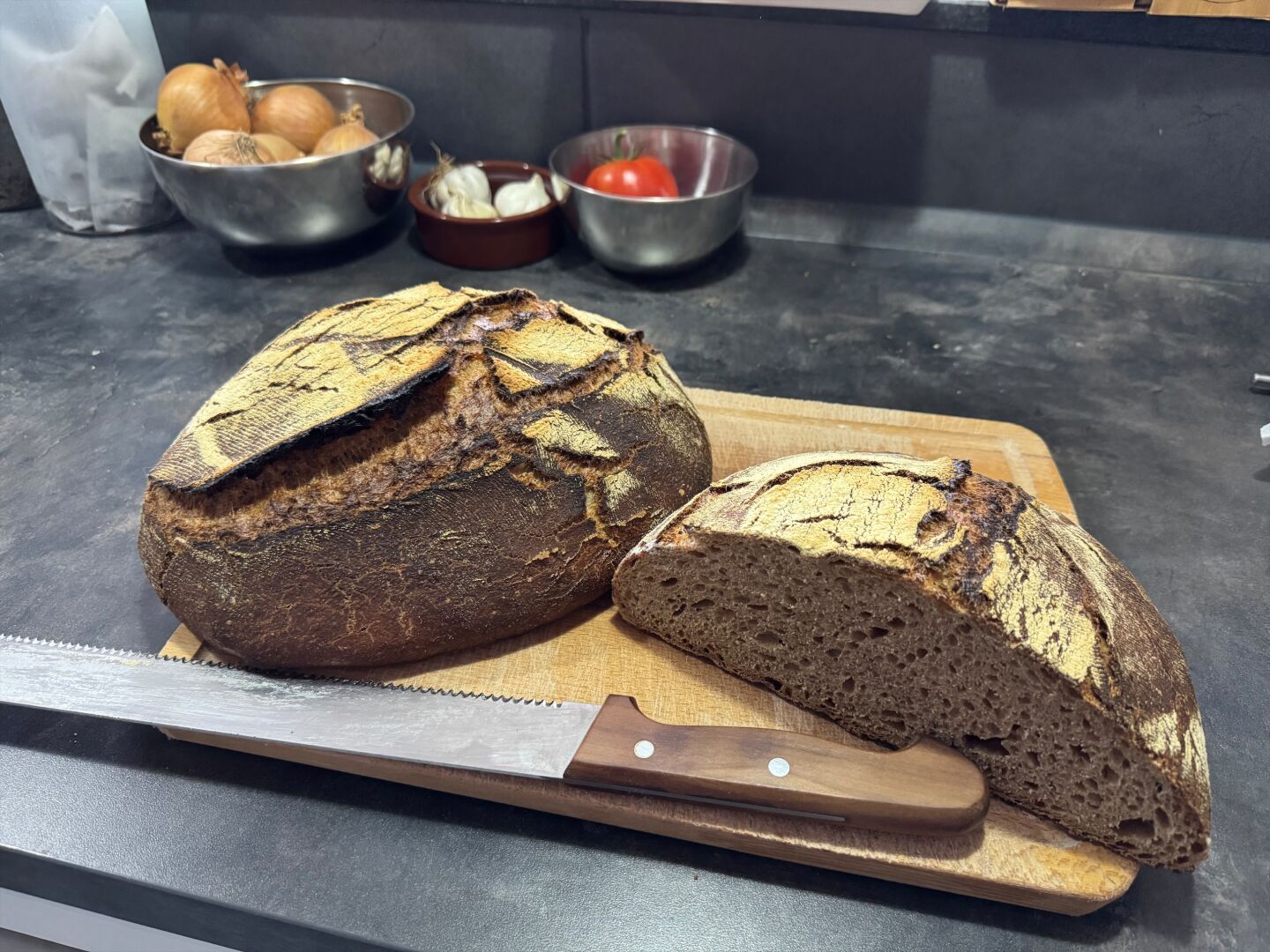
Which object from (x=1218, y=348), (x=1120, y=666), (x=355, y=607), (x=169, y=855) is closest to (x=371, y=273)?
(x=355, y=607)

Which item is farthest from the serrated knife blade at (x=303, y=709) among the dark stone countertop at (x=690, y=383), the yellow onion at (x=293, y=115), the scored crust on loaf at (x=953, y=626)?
the yellow onion at (x=293, y=115)

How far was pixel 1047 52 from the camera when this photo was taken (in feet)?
6.79

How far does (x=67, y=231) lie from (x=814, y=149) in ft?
7.50

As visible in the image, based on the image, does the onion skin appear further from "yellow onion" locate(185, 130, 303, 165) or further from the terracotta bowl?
the terracotta bowl

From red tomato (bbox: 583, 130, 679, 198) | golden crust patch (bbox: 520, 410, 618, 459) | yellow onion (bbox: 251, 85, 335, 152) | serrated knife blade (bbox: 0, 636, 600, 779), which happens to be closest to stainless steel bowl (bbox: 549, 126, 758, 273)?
red tomato (bbox: 583, 130, 679, 198)

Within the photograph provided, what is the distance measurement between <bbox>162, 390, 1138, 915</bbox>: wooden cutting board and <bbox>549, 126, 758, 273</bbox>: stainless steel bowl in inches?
29.6

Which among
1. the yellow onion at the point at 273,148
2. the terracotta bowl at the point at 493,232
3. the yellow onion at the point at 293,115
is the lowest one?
the terracotta bowl at the point at 493,232

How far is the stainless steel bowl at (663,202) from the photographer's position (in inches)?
82.3

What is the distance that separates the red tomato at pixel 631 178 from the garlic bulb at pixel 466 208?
31 cm

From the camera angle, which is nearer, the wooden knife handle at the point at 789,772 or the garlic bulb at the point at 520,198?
the wooden knife handle at the point at 789,772

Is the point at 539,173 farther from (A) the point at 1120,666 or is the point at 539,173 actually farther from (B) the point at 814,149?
(A) the point at 1120,666

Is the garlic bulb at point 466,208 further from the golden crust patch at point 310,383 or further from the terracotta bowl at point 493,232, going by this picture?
the golden crust patch at point 310,383

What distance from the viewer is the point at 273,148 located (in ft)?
7.11

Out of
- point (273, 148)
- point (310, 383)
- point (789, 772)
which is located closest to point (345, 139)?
point (273, 148)
